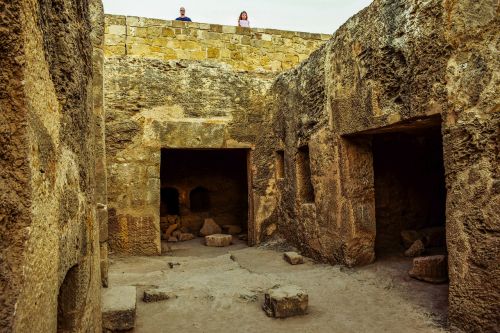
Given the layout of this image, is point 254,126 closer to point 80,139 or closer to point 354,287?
point 354,287

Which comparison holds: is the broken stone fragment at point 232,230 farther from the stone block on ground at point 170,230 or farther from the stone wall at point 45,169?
the stone wall at point 45,169

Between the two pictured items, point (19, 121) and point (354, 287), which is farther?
point (354, 287)

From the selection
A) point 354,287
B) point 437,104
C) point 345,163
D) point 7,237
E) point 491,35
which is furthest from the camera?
point 345,163

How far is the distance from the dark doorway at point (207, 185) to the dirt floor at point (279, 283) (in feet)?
11.0

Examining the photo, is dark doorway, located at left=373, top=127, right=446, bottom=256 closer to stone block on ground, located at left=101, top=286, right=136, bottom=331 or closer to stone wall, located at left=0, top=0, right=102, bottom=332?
stone block on ground, located at left=101, top=286, right=136, bottom=331

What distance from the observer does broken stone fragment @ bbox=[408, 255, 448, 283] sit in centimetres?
398

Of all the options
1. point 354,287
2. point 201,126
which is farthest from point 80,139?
point 201,126

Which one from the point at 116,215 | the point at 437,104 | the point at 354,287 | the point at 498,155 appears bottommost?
the point at 354,287

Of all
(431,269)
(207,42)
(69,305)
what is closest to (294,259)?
(431,269)

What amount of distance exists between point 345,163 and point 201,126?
2757mm

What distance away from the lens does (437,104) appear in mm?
3154

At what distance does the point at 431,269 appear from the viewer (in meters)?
3.98

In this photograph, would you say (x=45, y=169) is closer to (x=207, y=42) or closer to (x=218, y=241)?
(x=218, y=241)

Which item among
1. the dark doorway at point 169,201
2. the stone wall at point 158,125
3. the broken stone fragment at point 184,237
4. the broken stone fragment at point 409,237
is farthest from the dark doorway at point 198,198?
the broken stone fragment at point 409,237
